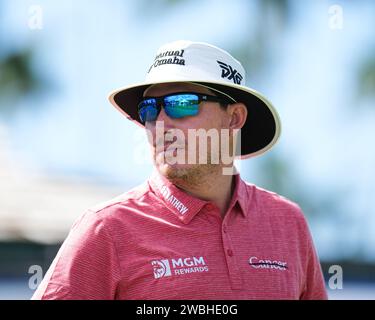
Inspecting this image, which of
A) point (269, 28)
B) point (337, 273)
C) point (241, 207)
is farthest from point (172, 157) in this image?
point (269, 28)

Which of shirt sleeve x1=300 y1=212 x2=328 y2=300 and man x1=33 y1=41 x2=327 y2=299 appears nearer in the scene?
man x1=33 y1=41 x2=327 y2=299

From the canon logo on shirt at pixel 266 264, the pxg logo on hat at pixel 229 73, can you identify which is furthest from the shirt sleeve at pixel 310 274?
the pxg logo on hat at pixel 229 73

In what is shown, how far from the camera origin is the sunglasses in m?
3.53

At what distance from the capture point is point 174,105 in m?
3.54

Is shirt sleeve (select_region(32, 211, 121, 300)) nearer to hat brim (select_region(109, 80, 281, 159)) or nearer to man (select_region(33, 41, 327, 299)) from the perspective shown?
man (select_region(33, 41, 327, 299))

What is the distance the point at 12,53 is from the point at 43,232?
1983 millimetres

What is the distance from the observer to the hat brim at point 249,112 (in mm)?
3747

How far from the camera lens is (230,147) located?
379 centimetres

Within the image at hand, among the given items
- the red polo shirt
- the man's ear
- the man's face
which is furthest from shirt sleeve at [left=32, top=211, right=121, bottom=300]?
the man's ear

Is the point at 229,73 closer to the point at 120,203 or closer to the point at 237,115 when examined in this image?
the point at 237,115

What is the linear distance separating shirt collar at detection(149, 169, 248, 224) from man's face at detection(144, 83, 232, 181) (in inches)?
1.5

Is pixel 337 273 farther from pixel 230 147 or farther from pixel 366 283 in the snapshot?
pixel 230 147

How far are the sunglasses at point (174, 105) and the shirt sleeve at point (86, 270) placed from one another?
25.0 inches

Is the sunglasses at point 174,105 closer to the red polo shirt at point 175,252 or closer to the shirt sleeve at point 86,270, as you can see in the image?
the red polo shirt at point 175,252
